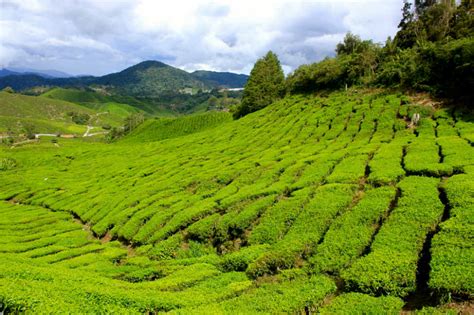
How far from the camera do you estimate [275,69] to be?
306 ft

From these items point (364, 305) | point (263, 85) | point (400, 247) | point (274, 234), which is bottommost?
point (274, 234)

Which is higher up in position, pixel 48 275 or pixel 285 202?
pixel 285 202

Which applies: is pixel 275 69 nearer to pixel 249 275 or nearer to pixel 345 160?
pixel 345 160

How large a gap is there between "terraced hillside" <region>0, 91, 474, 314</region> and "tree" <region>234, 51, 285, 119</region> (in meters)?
46.0

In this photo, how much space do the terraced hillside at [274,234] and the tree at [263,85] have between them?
4603 centimetres

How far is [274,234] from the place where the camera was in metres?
19.4

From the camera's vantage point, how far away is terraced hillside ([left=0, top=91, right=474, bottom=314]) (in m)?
12.6

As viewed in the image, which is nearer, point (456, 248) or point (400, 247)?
point (456, 248)

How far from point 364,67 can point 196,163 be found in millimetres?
44643

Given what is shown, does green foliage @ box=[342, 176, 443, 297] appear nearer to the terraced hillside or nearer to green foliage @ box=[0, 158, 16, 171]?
the terraced hillside

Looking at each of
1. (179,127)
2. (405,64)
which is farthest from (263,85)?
(179,127)

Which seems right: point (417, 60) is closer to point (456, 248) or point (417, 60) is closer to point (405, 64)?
point (405, 64)

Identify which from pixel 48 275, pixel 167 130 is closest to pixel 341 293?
pixel 48 275

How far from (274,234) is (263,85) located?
248 feet
